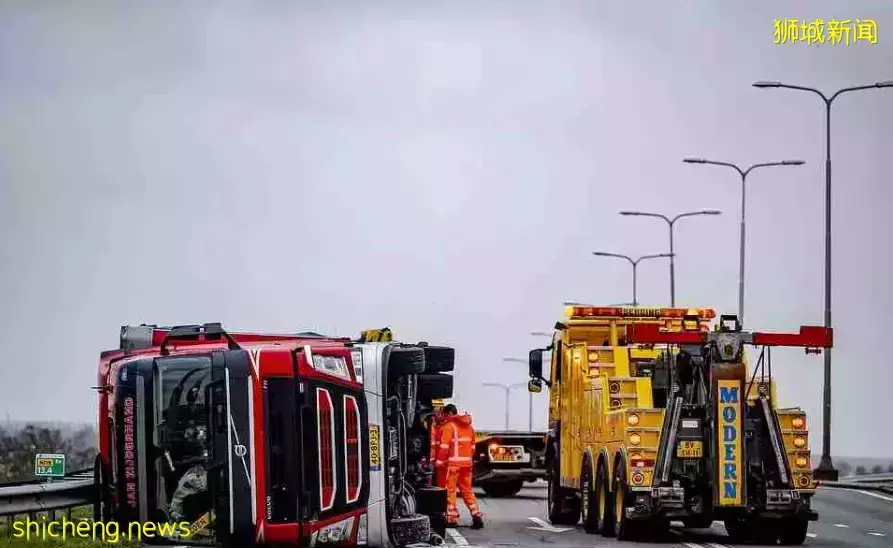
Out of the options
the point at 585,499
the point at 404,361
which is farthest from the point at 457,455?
the point at 404,361

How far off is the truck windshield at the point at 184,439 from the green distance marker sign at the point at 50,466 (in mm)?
1610

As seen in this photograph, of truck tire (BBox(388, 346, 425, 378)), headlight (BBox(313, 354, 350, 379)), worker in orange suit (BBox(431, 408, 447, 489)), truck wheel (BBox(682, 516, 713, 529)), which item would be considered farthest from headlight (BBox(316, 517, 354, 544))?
worker in orange suit (BBox(431, 408, 447, 489))

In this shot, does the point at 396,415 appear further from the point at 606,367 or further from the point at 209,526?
the point at 606,367

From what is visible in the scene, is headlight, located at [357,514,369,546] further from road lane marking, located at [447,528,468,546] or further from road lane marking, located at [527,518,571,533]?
road lane marking, located at [527,518,571,533]

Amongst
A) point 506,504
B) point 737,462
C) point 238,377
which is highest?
Result: point 238,377

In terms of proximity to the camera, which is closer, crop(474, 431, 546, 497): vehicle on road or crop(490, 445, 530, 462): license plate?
crop(474, 431, 546, 497): vehicle on road

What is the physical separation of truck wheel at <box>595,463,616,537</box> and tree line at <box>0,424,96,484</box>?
821 centimetres

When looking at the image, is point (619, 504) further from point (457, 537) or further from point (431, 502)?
point (431, 502)

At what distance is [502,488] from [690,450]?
1651 cm

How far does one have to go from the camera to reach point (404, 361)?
1914 centimetres

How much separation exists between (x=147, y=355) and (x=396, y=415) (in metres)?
2.61

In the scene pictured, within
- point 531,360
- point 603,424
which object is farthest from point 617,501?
point 531,360

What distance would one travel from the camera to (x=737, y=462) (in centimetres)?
2398

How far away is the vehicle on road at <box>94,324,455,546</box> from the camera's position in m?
18.0
